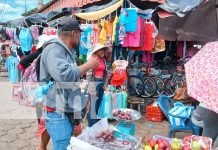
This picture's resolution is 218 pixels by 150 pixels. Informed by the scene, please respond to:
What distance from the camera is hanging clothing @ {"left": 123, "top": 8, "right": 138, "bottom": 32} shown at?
621 centimetres

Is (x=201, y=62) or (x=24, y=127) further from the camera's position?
(x=24, y=127)

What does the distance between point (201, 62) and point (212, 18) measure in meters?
1.10

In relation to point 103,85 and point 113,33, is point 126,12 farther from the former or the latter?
point 103,85

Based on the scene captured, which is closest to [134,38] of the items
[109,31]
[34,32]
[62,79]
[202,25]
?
[109,31]

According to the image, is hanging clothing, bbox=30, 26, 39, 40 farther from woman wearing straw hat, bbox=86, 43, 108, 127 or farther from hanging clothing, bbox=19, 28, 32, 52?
woman wearing straw hat, bbox=86, 43, 108, 127

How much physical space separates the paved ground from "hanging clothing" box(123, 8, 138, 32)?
7.22 feet

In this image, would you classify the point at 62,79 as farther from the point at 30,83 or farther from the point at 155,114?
the point at 155,114

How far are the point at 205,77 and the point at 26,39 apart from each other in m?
8.00

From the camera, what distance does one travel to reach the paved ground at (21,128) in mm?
5102

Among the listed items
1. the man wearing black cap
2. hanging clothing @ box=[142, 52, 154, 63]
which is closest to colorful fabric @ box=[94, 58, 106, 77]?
hanging clothing @ box=[142, 52, 154, 63]

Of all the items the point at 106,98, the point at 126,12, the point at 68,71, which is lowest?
the point at 106,98

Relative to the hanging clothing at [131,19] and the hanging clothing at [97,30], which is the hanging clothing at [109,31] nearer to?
the hanging clothing at [97,30]

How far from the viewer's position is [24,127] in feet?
19.8

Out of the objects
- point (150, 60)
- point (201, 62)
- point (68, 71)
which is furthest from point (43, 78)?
point (150, 60)
